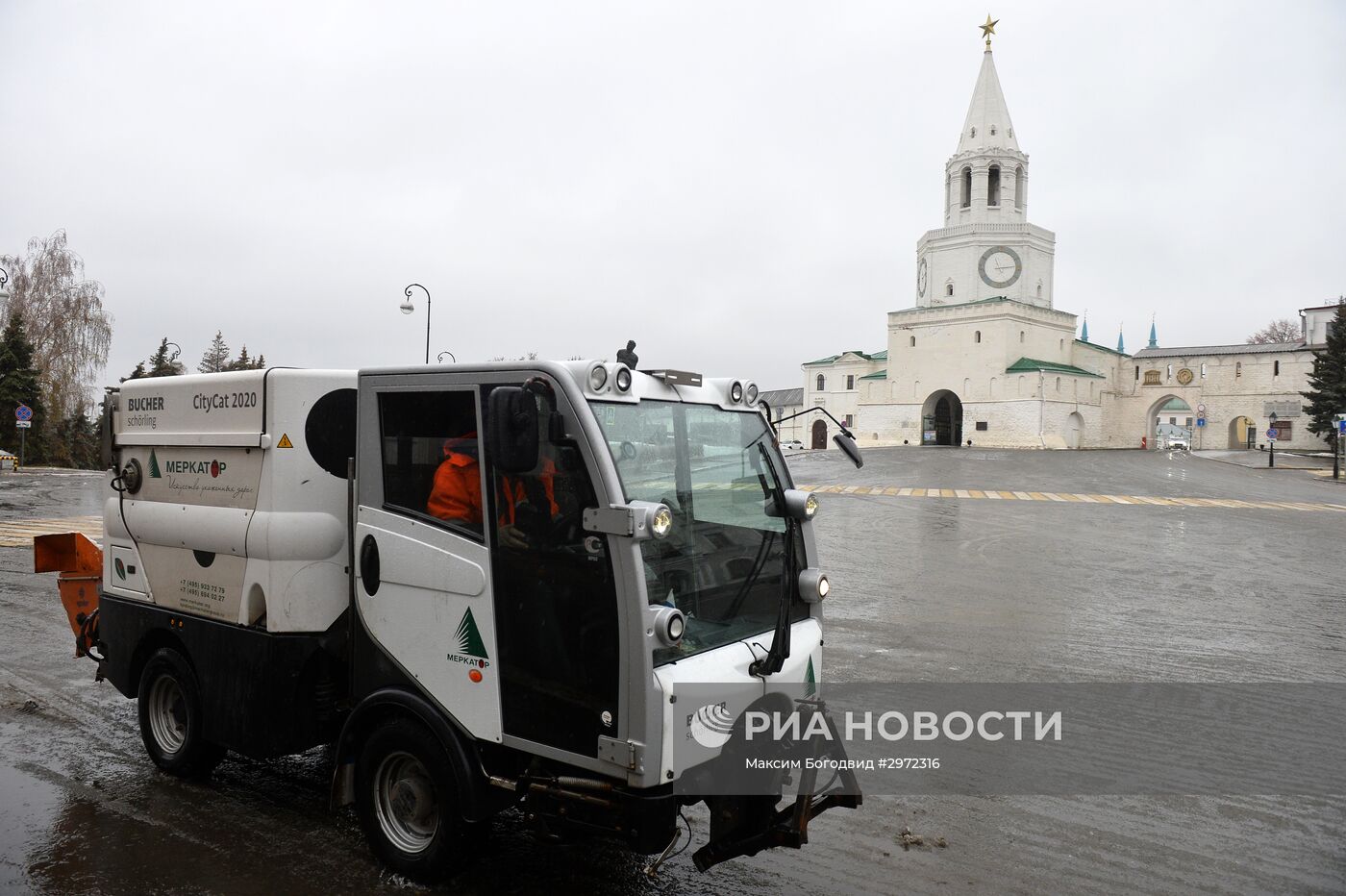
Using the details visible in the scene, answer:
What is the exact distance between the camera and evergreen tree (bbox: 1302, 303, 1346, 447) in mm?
60781

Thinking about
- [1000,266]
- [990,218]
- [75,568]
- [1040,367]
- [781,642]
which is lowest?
[75,568]

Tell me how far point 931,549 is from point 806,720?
14.3 m

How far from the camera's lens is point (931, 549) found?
57.9 ft

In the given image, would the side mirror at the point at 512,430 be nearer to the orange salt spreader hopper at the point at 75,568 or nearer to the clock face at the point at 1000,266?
the orange salt spreader hopper at the point at 75,568

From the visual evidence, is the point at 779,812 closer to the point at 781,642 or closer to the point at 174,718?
the point at 781,642

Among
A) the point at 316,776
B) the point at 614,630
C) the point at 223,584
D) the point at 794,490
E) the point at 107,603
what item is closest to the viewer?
the point at 614,630

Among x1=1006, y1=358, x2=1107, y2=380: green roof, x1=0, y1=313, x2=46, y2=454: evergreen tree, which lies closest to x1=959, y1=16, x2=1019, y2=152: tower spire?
x1=1006, y1=358, x2=1107, y2=380: green roof

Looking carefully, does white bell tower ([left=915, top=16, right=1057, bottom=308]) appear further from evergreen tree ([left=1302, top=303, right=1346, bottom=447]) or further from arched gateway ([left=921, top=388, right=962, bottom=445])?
evergreen tree ([left=1302, top=303, right=1346, bottom=447])

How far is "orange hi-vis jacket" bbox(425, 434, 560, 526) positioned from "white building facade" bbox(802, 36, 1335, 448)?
69.3 meters

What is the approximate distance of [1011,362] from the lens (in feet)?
230

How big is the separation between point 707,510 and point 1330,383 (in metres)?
73.8

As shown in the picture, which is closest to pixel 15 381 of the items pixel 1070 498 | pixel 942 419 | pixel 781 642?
pixel 1070 498

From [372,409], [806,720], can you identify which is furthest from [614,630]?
[372,409]

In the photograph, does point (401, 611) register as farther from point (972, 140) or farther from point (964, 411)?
point (972, 140)
